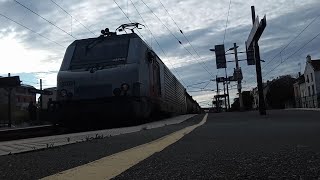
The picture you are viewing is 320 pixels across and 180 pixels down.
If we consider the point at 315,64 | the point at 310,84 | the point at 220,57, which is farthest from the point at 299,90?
the point at 220,57

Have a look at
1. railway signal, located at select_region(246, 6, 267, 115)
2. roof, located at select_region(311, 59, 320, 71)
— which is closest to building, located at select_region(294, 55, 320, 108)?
roof, located at select_region(311, 59, 320, 71)

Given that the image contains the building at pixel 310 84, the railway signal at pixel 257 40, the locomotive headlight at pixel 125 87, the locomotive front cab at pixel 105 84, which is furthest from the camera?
the building at pixel 310 84

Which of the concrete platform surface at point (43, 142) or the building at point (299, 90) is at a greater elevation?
the building at point (299, 90)

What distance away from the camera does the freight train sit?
13.8 meters

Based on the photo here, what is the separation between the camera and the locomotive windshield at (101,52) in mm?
14711

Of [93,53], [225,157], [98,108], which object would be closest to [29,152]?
[225,157]

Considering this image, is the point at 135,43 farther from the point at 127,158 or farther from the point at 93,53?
the point at 127,158

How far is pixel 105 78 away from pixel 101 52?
1398 mm

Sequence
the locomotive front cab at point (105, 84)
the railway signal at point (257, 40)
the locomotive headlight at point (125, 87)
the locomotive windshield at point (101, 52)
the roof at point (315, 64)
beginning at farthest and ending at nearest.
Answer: the roof at point (315, 64) → the railway signal at point (257, 40) → the locomotive windshield at point (101, 52) → the locomotive headlight at point (125, 87) → the locomotive front cab at point (105, 84)

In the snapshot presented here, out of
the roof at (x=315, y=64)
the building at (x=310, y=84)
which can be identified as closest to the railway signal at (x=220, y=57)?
the building at (x=310, y=84)

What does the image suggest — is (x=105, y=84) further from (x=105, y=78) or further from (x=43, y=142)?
(x=43, y=142)

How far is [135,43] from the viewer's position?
587 inches

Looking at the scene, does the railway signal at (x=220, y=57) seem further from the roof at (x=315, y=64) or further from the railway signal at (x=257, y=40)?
the roof at (x=315, y=64)

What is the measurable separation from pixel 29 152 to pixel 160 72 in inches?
516
